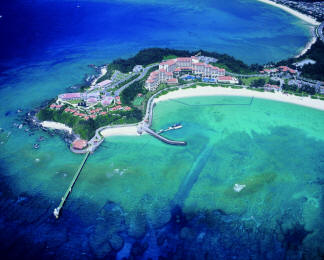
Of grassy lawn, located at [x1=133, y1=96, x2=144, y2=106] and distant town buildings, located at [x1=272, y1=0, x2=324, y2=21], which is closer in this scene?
grassy lawn, located at [x1=133, y1=96, x2=144, y2=106]

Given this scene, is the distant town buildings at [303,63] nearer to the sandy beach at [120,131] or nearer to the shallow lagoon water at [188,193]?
the shallow lagoon water at [188,193]

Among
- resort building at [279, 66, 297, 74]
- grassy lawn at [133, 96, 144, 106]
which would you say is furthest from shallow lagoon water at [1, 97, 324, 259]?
resort building at [279, 66, 297, 74]

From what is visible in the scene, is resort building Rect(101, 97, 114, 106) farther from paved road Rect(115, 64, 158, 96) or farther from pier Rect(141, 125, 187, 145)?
pier Rect(141, 125, 187, 145)

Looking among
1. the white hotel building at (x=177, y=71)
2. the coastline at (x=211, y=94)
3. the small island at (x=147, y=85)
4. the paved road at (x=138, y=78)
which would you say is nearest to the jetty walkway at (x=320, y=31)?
the small island at (x=147, y=85)

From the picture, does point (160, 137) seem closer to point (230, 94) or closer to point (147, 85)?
point (147, 85)

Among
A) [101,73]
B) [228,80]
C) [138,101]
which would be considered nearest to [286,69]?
[228,80]

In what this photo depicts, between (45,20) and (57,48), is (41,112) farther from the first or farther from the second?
(45,20)

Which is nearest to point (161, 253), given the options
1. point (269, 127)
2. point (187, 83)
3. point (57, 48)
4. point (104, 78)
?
point (269, 127)
